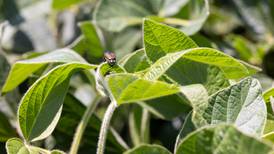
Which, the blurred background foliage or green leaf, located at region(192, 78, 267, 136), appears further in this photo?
the blurred background foliage

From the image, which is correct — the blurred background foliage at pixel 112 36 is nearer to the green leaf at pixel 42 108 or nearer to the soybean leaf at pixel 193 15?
the soybean leaf at pixel 193 15

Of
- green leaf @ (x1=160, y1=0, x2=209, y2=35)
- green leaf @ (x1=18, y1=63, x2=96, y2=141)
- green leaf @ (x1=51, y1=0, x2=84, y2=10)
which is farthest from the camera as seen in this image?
green leaf @ (x1=51, y1=0, x2=84, y2=10)

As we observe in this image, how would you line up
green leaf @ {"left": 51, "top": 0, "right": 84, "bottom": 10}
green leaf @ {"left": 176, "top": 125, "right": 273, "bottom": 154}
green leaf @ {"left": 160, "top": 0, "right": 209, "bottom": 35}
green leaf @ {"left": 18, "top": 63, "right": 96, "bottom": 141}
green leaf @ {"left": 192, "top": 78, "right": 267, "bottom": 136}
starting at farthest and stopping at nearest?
green leaf @ {"left": 51, "top": 0, "right": 84, "bottom": 10}
green leaf @ {"left": 160, "top": 0, "right": 209, "bottom": 35}
green leaf @ {"left": 18, "top": 63, "right": 96, "bottom": 141}
green leaf @ {"left": 192, "top": 78, "right": 267, "bottom": 136}
green leaf @ {"left": 176, "top": 125, "right": 273, "bottom": 154}

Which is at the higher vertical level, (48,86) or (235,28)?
(48,86)

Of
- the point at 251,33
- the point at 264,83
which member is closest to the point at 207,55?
the point at 264,83

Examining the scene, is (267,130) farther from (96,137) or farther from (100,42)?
(100,42)

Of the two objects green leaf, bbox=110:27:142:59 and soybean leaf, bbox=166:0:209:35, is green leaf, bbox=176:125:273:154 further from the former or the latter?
green leaf, bbox=110:27:142:59

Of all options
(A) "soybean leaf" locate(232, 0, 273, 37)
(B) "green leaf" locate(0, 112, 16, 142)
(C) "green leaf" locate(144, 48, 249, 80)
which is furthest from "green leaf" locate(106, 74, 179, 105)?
(A) "soybean leaf" locate(232, 0, 273, 37)
